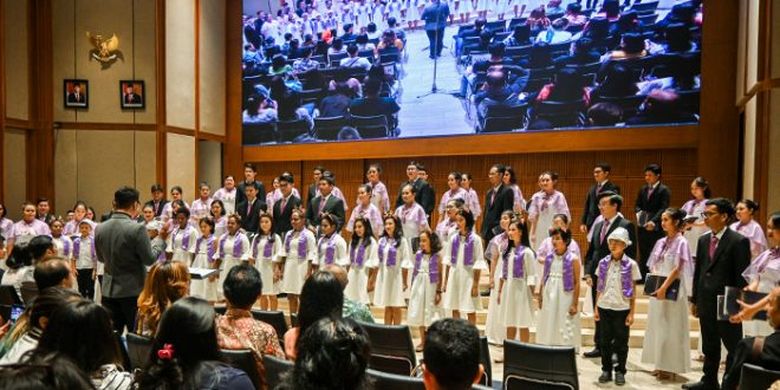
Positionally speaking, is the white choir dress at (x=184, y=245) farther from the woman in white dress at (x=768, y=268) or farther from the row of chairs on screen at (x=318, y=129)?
the woman in white dress at (x=768, y=268)

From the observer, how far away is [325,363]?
5.56 feet

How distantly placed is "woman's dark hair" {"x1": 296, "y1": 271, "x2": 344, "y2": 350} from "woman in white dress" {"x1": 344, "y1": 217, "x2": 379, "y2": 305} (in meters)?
4.53

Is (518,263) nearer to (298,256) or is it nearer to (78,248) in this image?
(298,256)

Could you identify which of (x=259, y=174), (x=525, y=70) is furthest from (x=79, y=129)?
(x=525, y=70)

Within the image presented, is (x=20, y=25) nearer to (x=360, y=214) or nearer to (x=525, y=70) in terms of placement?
(x=360, y=214)

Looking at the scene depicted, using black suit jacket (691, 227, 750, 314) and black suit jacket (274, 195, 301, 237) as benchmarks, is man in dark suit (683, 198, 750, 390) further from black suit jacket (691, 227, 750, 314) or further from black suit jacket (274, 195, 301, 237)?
black suit jacket (274, 195, 301, 237)

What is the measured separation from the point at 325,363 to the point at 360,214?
679 cm

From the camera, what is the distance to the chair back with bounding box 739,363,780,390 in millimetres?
2792

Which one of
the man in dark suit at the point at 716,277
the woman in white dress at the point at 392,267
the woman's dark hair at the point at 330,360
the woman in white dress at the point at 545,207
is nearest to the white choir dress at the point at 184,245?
the woman in white dress at the point at 392,267

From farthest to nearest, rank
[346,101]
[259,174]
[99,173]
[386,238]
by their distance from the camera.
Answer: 1. [259,174]
2. [346,101]
3. [99,173]
4. [386,238]

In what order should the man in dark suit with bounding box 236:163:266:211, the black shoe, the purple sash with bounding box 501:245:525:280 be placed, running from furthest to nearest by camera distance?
the man in dark suit with bounding box 236:163:266:211
the black shoe
the purple sash with bounding box 501:245:525:280

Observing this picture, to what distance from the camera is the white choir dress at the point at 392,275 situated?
23.3 feet

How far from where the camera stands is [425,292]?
260 inches

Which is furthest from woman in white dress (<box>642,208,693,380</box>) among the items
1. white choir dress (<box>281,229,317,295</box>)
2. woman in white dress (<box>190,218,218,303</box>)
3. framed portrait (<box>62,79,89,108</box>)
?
framed portrait (<box>62,79,89,108</box>)
